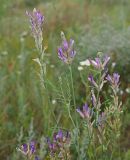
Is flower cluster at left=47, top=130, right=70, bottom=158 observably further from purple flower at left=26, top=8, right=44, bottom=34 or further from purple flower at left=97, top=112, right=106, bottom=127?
purple flower at left=26, top=8, right=44, bottom=34

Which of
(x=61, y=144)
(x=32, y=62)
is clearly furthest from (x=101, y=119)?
(x=32, y=62)

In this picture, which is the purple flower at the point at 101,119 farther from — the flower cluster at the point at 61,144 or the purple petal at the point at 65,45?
the purple petal at the point at 65,45

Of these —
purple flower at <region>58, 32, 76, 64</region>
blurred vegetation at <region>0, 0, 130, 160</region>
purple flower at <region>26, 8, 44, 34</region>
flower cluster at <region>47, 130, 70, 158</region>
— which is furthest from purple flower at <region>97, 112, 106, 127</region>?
blurred vegetation at <region>0, 0, 130, 160</region>

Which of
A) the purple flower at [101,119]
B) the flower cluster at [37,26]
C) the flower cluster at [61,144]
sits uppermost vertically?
the flower cluster at [37,26]

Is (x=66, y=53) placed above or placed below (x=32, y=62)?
below

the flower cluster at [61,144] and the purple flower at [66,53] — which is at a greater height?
the purple flower at [66,53]

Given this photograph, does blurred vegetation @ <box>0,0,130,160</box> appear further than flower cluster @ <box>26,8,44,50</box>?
Yes

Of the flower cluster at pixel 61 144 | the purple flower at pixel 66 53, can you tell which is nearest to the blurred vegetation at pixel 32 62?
the flower cluster at pixel 61 144

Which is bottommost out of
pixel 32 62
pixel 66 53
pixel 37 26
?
pixel 66 53

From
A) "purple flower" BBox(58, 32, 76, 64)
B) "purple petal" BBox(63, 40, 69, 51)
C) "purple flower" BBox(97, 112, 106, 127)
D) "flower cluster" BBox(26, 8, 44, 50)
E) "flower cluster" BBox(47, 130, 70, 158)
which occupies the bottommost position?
"flower cluster" BBox(47, 130, 70, 158)

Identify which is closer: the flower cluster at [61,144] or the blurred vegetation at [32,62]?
the flower cluster at [61,144]

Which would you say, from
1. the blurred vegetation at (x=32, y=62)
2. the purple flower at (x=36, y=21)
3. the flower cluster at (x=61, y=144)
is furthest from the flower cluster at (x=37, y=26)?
the blurred vegetation at (x=32, y=62)

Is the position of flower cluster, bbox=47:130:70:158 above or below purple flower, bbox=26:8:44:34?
below

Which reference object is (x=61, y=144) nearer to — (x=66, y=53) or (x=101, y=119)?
(x=101, y=119)
